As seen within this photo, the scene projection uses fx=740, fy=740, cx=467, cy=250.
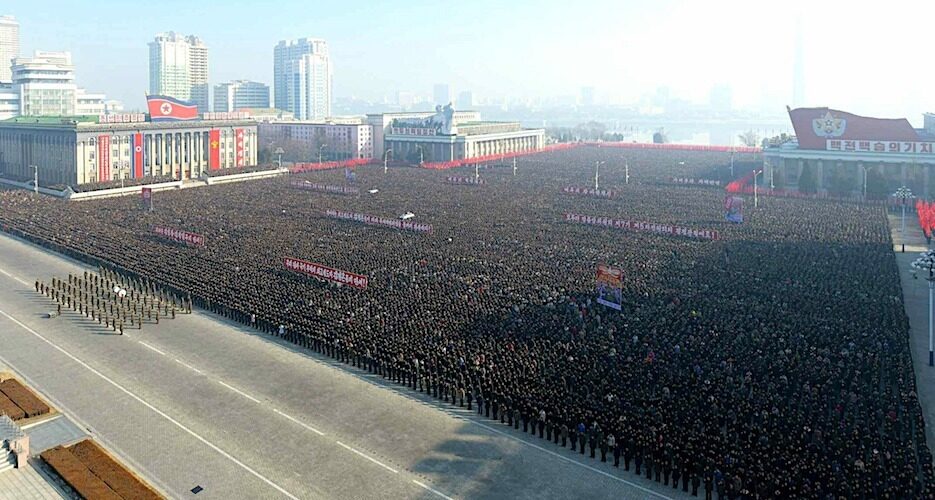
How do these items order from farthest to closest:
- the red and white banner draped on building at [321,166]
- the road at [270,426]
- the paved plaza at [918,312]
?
the red and white banner draped on building at [321,166]
the paved plaza at [918,312]
the road at [270,426]

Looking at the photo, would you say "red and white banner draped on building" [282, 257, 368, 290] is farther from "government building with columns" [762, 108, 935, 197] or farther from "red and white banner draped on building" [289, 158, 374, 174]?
"red and white banner draped on building" [289, 158, 374, 174]

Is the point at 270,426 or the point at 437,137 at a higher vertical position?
the point at 437,137

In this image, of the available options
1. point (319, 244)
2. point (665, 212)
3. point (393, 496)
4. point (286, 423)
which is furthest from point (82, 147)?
point (393, 496)

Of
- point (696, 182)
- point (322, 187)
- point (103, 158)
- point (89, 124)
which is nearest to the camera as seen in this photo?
point (322, 187)

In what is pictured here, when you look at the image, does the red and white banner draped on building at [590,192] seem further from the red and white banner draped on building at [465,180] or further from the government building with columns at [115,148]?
the government building with columns at [115,148]

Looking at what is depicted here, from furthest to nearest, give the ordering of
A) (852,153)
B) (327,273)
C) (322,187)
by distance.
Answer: (322,187)
(852,153)
(327,273)

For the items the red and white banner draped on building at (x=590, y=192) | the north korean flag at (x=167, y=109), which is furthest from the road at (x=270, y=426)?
the north korean flag at (x=167, y=109)

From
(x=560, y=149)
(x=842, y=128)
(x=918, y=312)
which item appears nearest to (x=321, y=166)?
(x=560, y=149)

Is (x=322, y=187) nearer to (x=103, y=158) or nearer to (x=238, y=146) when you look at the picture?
(x=103, y=158)
